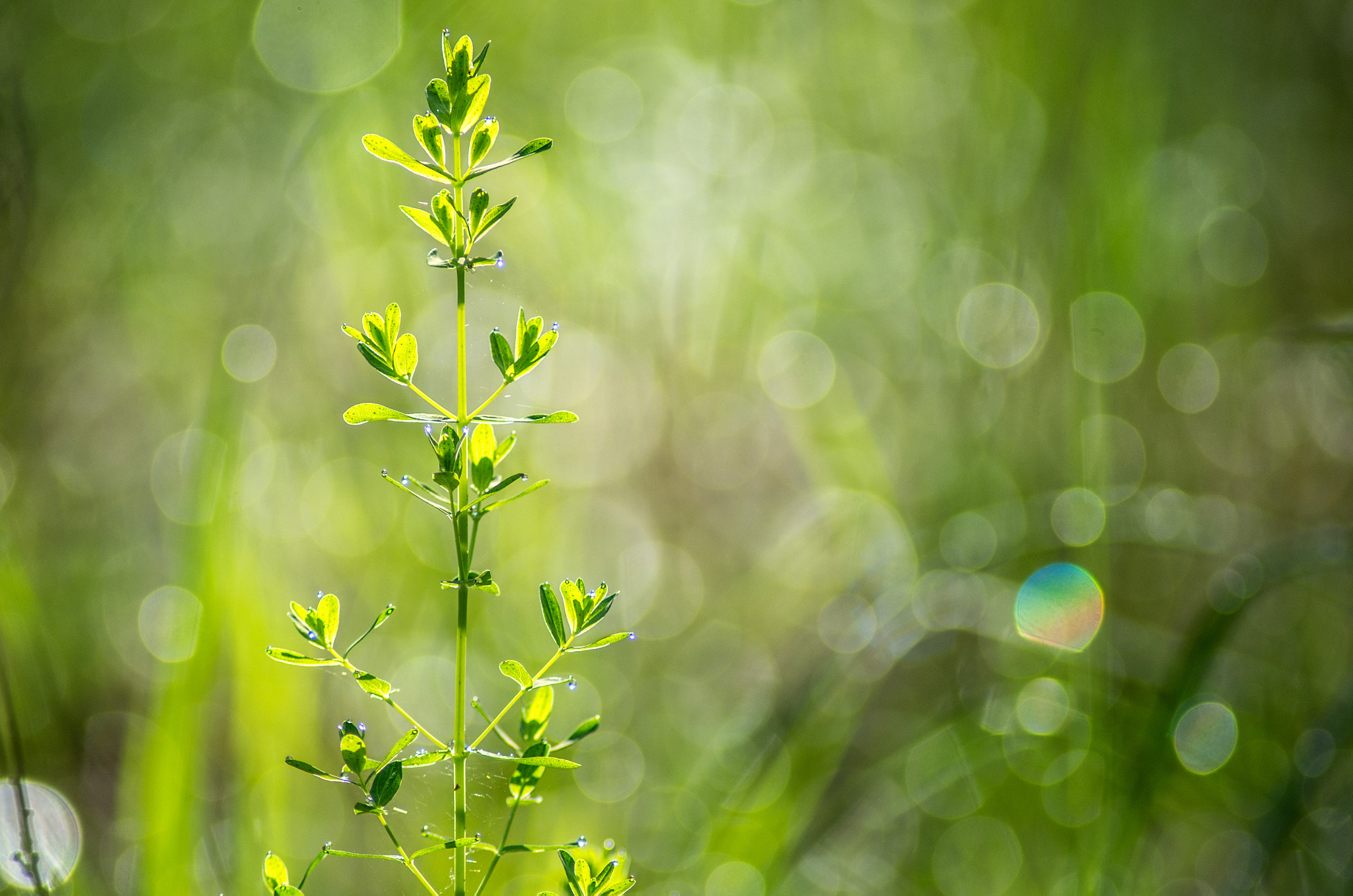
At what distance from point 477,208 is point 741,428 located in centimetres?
133

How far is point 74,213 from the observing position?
1167 mm

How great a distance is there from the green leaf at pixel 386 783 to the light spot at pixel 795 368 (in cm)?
119

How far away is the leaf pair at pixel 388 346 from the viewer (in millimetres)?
308

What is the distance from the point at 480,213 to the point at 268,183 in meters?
1.15

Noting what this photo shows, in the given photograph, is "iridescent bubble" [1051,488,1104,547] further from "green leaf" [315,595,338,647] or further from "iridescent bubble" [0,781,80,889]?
"iridescent bubble" [0,781,80,889]

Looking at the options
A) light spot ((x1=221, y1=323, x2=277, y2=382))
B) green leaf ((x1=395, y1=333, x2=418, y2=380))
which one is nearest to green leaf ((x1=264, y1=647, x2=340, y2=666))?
green leaf ((x1=395, y1=333, x2=418, y2=380))

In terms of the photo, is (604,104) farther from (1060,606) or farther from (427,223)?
(427,223)

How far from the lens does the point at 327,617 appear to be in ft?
1.03

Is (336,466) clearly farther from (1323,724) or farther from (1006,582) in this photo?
(1323,724)

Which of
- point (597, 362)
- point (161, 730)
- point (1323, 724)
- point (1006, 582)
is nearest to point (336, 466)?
point (597, 362)

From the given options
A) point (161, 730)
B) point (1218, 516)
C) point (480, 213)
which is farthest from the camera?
point (1218, 516)

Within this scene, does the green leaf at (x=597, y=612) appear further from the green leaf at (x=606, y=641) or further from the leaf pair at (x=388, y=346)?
the leaf pair at (x=388, y=346)

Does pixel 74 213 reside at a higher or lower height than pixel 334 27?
lower

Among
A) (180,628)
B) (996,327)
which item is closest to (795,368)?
(996,327)
